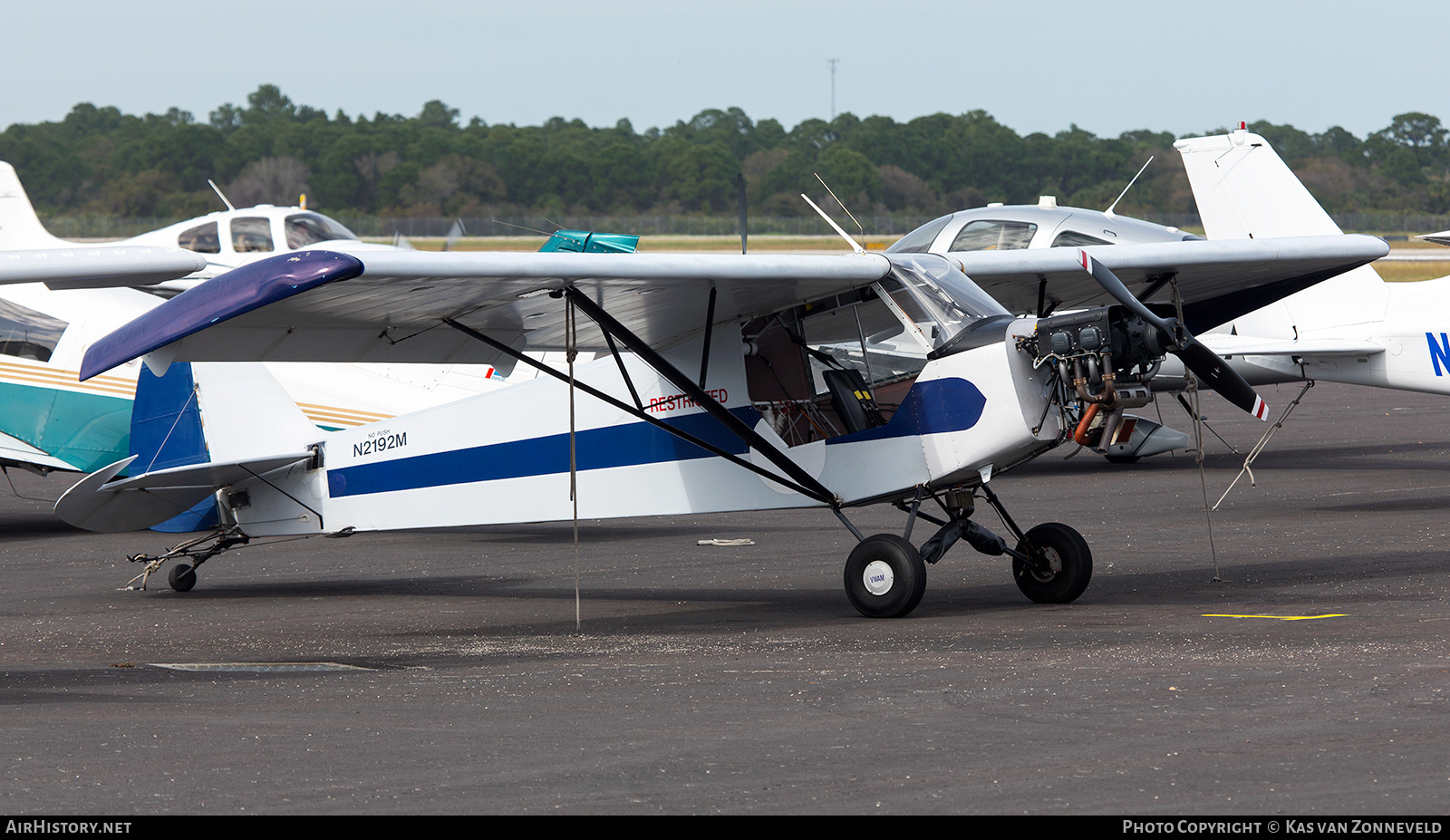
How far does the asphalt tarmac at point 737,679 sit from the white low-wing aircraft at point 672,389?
0.72m

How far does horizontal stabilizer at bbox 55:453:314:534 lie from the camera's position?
11.9 meters

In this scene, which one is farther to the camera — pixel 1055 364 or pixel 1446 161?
pixel 1446 161

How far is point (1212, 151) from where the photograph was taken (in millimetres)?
19156

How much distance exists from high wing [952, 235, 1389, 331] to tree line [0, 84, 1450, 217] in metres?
94.9

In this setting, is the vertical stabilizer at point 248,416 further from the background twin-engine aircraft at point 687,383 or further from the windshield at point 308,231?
the windshield at point 308,231

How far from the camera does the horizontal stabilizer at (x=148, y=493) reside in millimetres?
11938

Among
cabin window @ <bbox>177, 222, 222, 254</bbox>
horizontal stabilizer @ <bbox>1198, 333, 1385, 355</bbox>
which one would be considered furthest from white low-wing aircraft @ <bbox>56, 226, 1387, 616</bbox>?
cabin window @ <bbox>177, 222, 222, 254</bbox>

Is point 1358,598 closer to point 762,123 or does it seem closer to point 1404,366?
point 1404,366

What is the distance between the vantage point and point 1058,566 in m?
10.3

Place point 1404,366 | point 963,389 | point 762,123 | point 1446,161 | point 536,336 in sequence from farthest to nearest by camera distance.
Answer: point 762,123, point 1446,161, point 1404,366, point 536,336, point 963,389

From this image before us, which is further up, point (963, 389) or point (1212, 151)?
point (1212, 151)

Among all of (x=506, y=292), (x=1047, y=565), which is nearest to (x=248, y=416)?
(x=506, y=292)

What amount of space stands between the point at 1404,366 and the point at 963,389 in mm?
9361

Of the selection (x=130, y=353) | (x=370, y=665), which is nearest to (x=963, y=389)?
(x=370, y=665)
